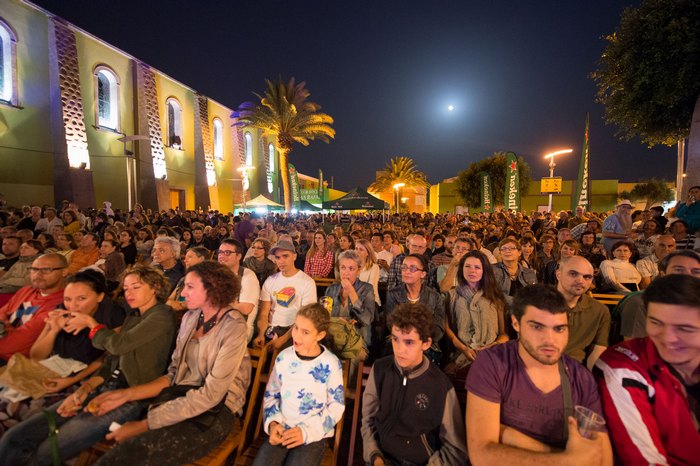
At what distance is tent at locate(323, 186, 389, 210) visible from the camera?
15961 millimetres

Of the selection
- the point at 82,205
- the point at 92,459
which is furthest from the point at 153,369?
the point at 82,205

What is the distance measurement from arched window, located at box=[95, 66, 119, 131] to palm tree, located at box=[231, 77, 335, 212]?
8.05m

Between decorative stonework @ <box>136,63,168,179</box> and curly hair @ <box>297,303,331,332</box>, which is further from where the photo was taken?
decorative stonework @ <box>136,63,168,179</box>

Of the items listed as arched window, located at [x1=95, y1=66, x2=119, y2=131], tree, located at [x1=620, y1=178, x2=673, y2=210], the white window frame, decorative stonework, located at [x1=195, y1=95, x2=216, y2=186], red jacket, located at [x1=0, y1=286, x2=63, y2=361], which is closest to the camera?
red jacket, located at [x1=0, y1=286, x2=63, y2=361]

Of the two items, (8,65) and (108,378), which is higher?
(8,65)

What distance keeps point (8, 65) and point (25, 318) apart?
805 inches

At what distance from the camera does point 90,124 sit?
19.5 metres

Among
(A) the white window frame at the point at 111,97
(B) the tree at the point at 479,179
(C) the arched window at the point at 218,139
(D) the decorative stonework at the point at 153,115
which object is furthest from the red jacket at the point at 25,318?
(B) the tree at the point at 479,179

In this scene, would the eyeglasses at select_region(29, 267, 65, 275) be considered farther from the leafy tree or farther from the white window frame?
the white window frame

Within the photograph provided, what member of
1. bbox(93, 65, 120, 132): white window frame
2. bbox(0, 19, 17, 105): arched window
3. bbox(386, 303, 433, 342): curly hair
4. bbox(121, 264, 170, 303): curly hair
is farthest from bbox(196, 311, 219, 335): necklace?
bbox(93, 65, 120, 132): white window frame

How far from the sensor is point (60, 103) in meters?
17.7

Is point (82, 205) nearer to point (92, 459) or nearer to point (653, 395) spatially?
point (92, 459)

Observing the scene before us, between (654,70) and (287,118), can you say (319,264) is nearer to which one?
(654,70)

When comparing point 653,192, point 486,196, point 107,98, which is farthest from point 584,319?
point 653,192
